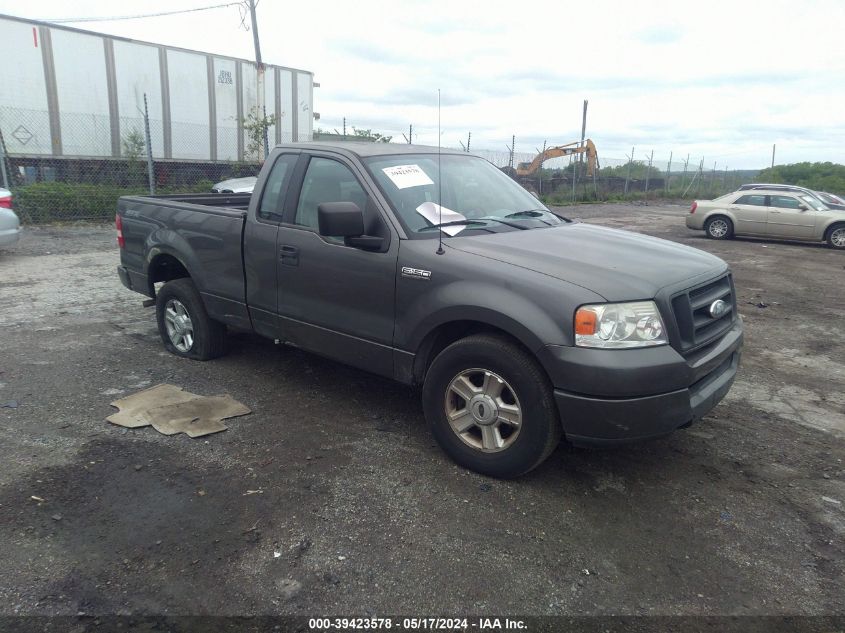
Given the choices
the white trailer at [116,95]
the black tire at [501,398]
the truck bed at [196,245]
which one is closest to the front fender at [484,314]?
the black tire at [501,398]

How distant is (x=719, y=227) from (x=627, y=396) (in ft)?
50.6

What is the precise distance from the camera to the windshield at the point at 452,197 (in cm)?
411

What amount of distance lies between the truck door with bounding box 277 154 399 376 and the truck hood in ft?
1.84

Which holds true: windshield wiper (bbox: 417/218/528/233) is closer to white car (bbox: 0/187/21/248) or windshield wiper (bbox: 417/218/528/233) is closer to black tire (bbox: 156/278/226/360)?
black tire (bbox: 156/278/226/360)

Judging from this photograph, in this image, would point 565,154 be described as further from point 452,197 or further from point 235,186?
point 452,197

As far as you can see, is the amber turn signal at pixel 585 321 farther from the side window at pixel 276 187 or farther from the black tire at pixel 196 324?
the black tire at pixel 196 324

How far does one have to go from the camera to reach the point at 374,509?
3359mm

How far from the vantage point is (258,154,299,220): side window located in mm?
4715

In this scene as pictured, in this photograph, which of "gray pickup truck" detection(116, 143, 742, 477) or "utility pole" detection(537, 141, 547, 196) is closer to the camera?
"gray pickup truck" detection(116, 143, 742, 477)

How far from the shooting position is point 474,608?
2.66 meters

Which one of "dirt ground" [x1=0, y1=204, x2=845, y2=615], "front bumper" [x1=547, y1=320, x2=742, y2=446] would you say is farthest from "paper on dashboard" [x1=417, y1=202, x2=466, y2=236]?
"dirt ground" [x1=0, y1=204, x2=845, y2=615]

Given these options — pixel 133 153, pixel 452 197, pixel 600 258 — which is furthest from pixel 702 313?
pixel 133 153

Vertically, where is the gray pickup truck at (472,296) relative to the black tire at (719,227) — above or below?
above

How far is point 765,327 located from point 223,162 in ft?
46.5
